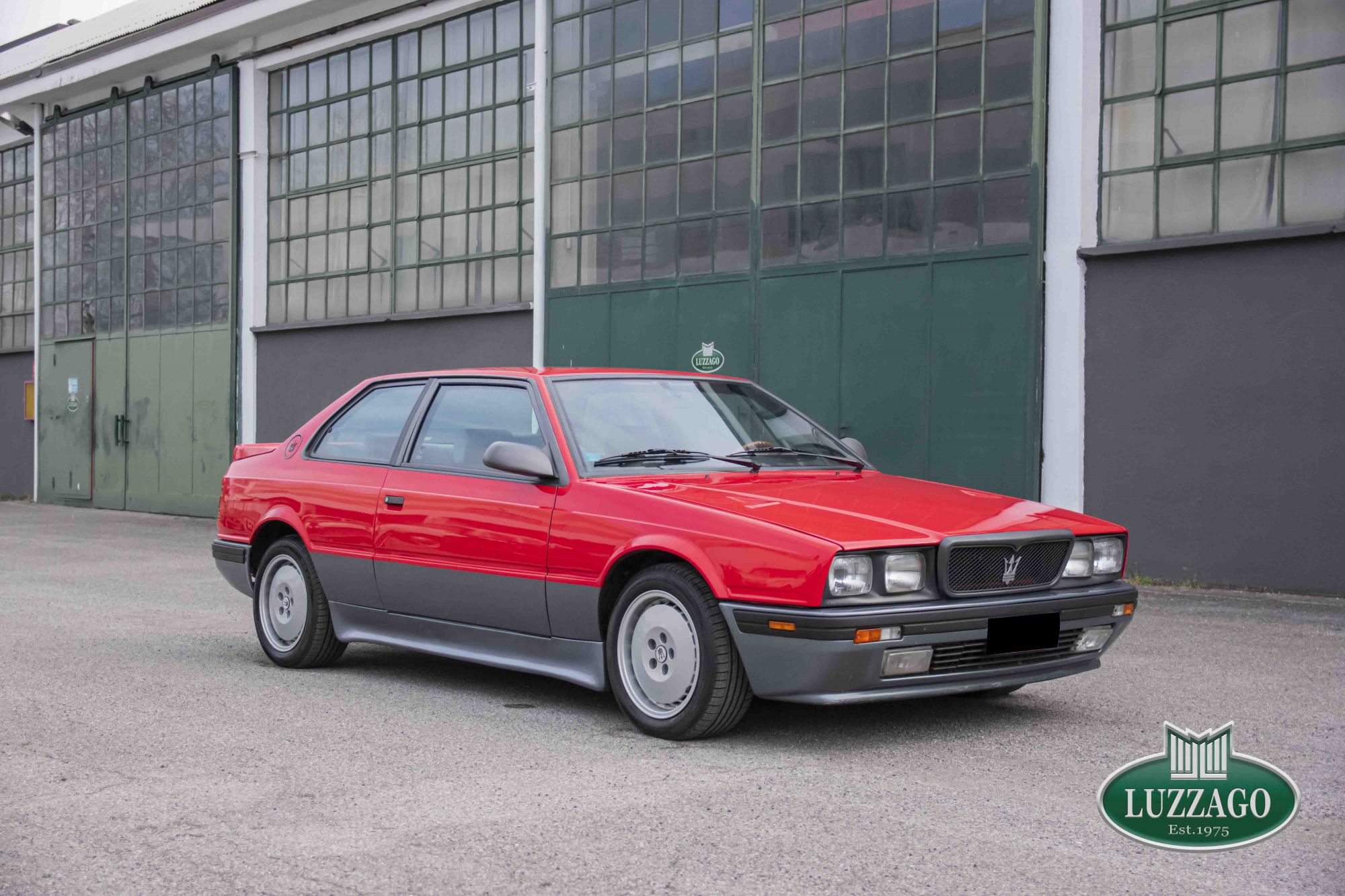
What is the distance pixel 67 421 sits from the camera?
76.0 feet

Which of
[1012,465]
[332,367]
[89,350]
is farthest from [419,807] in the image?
[89,350]

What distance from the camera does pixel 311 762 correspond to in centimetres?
485

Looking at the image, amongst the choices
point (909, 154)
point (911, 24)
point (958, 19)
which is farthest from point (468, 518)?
point (911, 24)

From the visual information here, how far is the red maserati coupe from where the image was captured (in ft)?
16.0

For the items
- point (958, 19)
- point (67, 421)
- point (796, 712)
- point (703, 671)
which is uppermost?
point (958, 19)

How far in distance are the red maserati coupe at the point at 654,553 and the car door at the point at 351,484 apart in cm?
1

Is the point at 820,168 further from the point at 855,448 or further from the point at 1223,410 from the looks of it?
the point at 855,448

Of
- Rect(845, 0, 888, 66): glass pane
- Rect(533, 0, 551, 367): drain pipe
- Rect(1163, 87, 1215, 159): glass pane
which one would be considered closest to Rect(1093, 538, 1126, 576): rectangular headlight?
Rect(1163, 87, 1215, 159): glass pane

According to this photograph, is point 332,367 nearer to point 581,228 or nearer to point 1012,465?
point 581,228

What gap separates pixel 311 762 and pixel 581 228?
37.2 feet

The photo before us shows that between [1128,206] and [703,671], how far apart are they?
7.85m

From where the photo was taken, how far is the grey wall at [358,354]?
54.6ft

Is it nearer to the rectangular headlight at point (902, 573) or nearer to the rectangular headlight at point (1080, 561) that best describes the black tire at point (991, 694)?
the rectangular headlight at point (1080, 561)

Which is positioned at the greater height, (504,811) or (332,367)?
(332,367)
